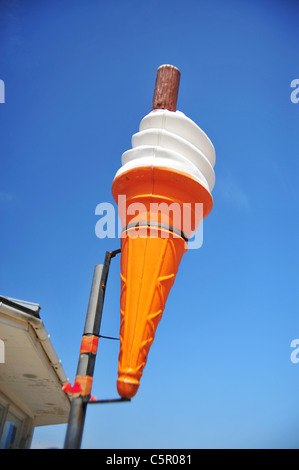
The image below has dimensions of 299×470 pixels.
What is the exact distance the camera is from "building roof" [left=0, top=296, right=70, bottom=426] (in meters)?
4.82

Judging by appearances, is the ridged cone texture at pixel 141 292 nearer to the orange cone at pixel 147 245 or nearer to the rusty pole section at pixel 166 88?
the orange cone at pixel 147 245

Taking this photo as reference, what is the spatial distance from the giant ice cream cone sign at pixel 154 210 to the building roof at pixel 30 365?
1843mm

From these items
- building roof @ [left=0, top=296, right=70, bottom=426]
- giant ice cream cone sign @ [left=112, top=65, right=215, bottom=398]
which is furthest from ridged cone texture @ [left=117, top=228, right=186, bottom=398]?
building roof @ [left=0, top=296, right=70, bottom=426]

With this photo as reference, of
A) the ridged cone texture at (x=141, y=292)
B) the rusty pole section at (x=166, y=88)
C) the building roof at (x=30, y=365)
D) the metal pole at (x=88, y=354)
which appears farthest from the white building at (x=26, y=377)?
the rusty pole section at (x=166, y=88)

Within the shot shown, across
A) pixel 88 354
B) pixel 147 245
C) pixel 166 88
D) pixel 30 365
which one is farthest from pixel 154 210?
pixel 30 365

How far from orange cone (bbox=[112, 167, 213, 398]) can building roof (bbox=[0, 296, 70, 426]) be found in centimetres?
185

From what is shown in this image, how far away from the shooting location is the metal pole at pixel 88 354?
2748 mm

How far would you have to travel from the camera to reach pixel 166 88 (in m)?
4.79

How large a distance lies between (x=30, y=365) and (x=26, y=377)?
2.31ft

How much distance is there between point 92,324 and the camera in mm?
3240

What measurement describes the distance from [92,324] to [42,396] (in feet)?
17.1

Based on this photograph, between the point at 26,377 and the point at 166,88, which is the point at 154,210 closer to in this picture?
the point at 166,88
